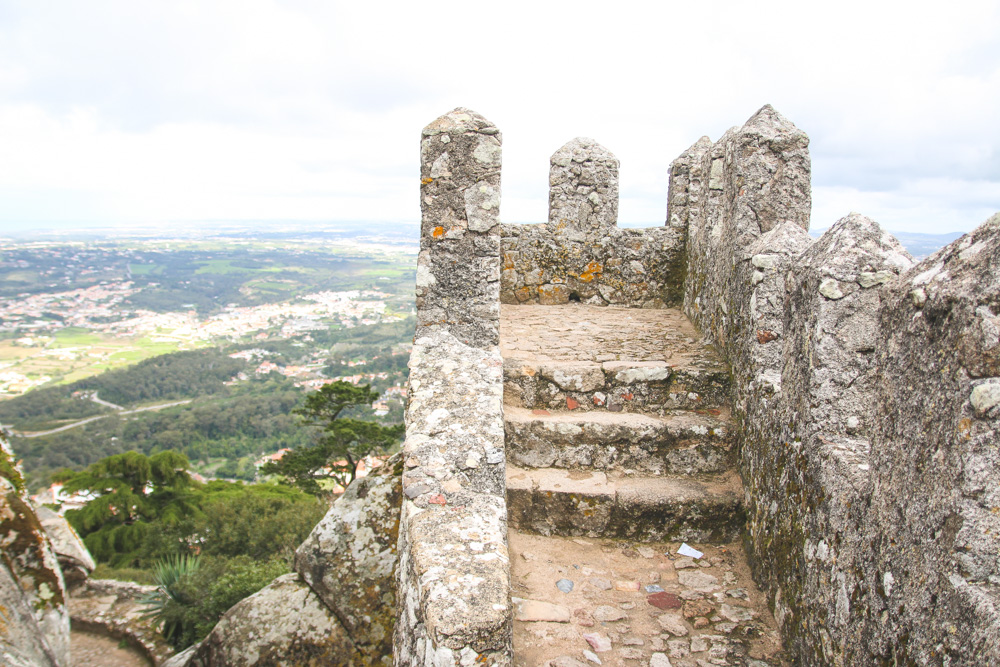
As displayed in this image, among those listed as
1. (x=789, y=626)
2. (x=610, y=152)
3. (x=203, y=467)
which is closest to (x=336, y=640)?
(x=789, y=626)

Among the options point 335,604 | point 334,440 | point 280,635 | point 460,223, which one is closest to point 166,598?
point 280,635

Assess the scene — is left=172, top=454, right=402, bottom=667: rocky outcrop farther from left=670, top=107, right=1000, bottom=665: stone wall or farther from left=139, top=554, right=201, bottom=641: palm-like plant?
left=139, top=554, right=201, bottom=641: palm-like plant

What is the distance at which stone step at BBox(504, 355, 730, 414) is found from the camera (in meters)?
4.07

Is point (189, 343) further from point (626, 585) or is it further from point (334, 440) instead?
point (626, 585)

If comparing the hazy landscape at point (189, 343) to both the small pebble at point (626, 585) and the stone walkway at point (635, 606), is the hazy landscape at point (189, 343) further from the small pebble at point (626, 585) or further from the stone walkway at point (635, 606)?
the small pebble at point (626, 585)

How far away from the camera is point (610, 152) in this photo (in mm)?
6508

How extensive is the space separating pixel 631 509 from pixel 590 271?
3.50 meters

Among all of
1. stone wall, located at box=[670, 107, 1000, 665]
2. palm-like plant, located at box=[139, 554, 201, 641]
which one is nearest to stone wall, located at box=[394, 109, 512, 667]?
stone wall, located at box=[670, 107, 1000, 665]

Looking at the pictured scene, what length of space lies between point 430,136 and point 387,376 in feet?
129

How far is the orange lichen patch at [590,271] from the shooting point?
6.41 metres

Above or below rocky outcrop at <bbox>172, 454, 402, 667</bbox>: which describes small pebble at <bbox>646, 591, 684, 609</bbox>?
above

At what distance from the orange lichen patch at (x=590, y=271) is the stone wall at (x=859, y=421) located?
2.08m

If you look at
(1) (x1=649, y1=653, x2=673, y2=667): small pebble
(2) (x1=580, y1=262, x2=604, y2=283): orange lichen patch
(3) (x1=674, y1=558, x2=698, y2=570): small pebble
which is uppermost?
(2) (x1=580, y1=262, x2=604, y2=283): orange lichen patch

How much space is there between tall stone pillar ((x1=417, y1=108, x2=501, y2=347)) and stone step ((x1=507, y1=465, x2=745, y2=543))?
42.2 inches
